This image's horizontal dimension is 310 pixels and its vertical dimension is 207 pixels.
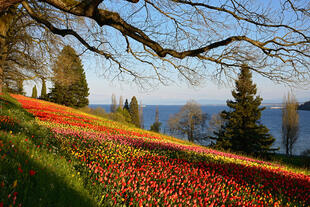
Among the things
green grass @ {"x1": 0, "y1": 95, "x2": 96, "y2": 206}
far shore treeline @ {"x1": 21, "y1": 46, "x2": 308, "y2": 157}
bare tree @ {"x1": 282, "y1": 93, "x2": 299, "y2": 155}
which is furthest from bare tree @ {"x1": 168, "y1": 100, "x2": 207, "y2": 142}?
green grass @ {"x1": 0, "y1": 95, "x2": 96, "y2": 206}

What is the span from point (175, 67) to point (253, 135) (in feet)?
74.6

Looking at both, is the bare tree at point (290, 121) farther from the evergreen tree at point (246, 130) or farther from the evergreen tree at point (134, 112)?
the evergreen tree at point (134, 112)

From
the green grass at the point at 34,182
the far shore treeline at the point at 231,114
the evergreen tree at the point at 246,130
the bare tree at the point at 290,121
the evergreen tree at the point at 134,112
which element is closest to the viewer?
the green grass at the point at 34,182

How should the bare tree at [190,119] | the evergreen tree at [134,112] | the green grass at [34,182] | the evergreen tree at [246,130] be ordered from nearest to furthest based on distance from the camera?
the green grass at [34,182], the evergreen tree at [246,130], the bare tree at [190,119], the evergreen tree at [134,112]

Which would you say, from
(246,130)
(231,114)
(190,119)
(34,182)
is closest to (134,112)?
(190,119)

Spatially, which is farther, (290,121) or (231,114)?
(290,121)

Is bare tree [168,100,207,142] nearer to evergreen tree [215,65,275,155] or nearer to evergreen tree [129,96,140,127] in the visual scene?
evergreen tree [215,65,275,155]

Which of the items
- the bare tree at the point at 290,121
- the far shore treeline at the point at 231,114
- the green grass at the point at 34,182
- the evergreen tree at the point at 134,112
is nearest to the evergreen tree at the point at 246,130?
the far shore treeline at the point at 231,114

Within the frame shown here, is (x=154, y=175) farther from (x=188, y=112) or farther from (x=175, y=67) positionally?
(x=188, y=112)

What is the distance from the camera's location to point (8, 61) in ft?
40.4

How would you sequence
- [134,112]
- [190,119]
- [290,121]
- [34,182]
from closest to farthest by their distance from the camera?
[34,182], [290,121], [190,119], [134,112]

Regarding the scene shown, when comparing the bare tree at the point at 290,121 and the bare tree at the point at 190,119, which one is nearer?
the bare tree at the point at 290,121

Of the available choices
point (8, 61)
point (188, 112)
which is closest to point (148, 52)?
point (8, 61)

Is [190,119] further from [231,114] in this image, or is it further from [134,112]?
[134,112]
